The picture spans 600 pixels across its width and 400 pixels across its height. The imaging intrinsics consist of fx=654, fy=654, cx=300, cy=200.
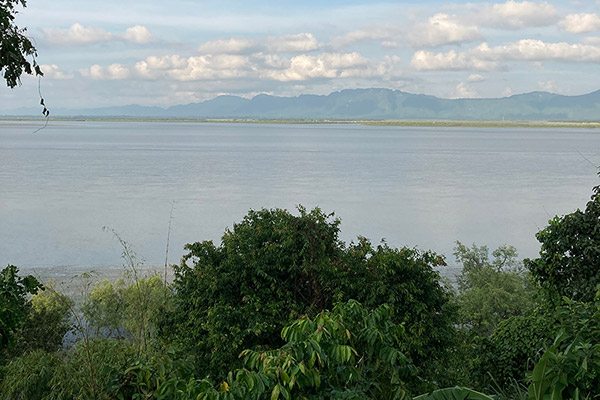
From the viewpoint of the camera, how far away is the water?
40906mm

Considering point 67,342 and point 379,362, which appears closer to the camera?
point 379,362

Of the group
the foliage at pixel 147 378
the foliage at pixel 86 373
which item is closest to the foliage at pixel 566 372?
the foliage at pixel 147 378

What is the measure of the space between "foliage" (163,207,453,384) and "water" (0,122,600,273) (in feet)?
75.3

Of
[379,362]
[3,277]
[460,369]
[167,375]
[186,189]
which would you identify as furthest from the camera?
[186,189]

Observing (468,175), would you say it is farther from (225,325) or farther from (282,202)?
(225,325)

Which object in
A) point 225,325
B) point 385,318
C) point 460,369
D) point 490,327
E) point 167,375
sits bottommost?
point 490,327

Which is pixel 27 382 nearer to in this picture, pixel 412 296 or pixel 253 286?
pixel 253 286

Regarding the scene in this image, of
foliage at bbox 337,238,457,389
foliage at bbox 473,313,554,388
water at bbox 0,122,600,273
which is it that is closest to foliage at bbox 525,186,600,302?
foliage at bbox 473,313,554,388

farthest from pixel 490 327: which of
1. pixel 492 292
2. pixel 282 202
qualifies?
pixel 282 202

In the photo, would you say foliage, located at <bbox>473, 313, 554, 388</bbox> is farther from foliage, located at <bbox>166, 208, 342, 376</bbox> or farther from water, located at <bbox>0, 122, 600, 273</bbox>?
water, located at <bbox>0, 122, 600, 273</bbox>

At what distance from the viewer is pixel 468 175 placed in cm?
8038

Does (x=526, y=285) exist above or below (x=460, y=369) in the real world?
below

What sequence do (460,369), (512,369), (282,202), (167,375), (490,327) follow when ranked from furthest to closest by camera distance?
(282,202) < (490,327) < (460,369) < (512,369) < (167,375)

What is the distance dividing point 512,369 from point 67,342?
58.7 feet
